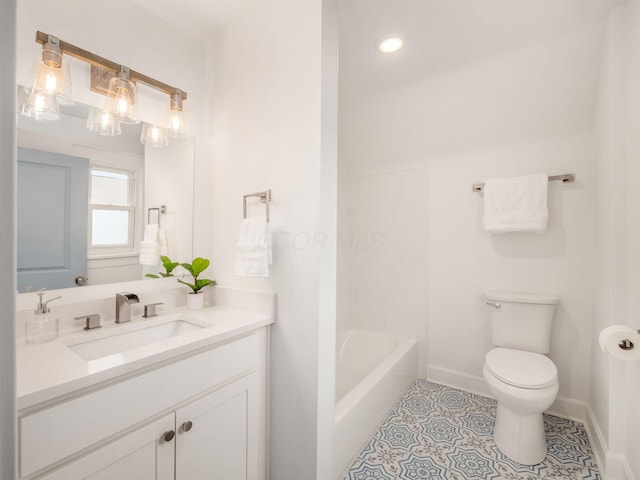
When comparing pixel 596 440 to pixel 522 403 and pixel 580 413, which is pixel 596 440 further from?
pixel 522 403

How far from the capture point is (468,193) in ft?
7.92

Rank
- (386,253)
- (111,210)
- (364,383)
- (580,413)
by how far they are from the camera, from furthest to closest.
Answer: (386,253) → (580,413) → (364,383) → (111,210)

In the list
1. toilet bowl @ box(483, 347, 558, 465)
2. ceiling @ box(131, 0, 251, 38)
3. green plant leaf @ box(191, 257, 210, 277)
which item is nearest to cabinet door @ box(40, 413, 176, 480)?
green plant leaf @ box(191, 257, 210, 277)

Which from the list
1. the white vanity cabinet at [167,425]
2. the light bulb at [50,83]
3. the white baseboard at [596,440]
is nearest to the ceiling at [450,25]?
the light bulb at [50,83]

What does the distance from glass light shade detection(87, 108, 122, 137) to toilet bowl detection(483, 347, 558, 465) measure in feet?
8.00

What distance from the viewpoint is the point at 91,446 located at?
88cm

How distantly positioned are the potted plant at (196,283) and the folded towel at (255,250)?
0.32 m

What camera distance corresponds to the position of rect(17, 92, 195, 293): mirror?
1.21m

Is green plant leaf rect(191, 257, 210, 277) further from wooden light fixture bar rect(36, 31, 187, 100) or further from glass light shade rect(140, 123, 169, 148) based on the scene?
wooden light fixture bar rect(36, 31, 187, 100)

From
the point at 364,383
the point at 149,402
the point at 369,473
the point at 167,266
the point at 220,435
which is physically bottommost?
the point at 369,473

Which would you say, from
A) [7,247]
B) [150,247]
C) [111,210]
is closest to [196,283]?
[150,247]

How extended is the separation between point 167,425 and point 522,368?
1.89 m

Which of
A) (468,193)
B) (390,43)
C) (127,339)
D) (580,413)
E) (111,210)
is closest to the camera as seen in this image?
(127,339)

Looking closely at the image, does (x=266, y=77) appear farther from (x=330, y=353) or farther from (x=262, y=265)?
(x=330, y=353)
